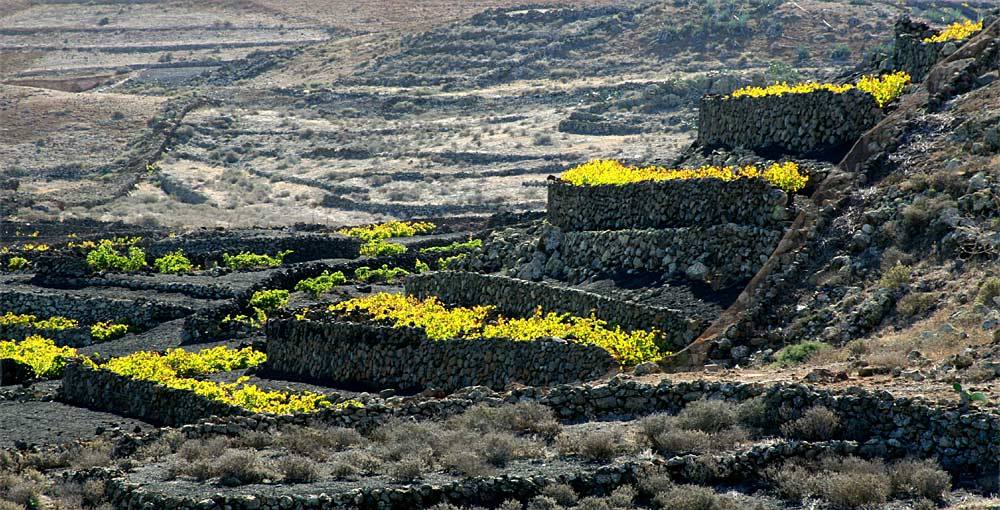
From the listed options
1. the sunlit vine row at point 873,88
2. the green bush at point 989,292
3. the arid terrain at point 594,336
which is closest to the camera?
the arid terrain at point 594,336

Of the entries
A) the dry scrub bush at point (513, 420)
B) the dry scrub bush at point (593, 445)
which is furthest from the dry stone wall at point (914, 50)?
the dry scrub bush at point (593, 445)

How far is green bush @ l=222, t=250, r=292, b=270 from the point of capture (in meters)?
43.5

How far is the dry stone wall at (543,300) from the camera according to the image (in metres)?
24.0

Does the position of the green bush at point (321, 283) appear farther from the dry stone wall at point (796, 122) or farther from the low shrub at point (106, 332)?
the dry stone wall at point (796, 122)

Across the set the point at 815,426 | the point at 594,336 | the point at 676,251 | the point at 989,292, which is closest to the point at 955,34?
the point at 676,251

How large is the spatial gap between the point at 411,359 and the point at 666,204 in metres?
5.49

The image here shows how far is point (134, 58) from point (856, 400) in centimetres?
11221

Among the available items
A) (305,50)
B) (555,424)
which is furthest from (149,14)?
(555,424)

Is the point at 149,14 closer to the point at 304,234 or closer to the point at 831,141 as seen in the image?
the point at 304,234

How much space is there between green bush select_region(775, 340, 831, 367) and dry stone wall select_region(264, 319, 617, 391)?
2.45 metres

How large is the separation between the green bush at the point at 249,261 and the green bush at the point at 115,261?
2.30m

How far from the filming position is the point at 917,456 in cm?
1568

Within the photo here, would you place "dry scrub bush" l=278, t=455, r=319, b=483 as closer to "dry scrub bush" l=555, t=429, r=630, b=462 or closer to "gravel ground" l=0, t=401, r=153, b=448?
"dry scrub bush" l=555, t=429, r=630, b=462

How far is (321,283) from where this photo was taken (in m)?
37.8
